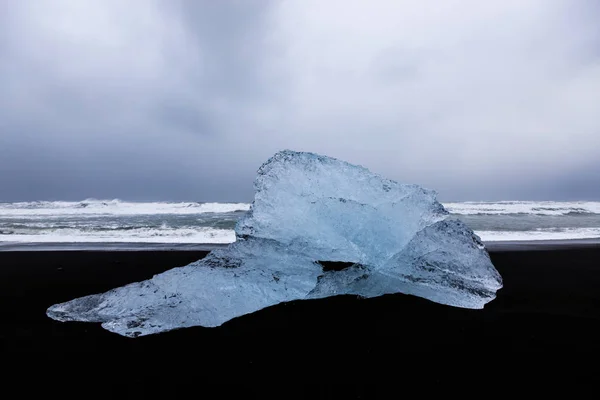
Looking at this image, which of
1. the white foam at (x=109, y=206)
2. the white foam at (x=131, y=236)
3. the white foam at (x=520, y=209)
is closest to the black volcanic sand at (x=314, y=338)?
the white foam at (x=131, y=236)

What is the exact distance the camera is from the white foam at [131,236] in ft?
33.6

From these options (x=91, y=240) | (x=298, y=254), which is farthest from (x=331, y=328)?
(x=91, y=240)

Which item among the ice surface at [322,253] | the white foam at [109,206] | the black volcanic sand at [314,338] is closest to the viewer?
the black volcanic sand at [314,338]

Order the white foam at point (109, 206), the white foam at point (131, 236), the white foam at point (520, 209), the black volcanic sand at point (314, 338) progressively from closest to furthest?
the black volcanic sand at point (314, 338) < the white foam at point (131, 236) < the white foam at point (520, 209) < the white foam at point (109, 206)

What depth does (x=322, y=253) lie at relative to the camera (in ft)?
13.0

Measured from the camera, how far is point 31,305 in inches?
150

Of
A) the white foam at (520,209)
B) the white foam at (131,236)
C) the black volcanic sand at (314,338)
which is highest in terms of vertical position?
the white foam at (520,209)

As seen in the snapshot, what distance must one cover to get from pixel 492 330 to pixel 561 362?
62 centimetres

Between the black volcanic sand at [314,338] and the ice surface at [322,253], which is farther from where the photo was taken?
the ice surface at [322,253]

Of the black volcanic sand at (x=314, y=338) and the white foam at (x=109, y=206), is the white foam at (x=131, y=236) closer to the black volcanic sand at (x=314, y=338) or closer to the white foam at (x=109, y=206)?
the black volcanic sand at (x=314, y=338)

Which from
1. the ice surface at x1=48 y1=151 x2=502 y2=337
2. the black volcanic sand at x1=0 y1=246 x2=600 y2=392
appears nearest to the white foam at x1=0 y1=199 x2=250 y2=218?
the ice surface at x1=48 y1=151 x2=502 y2=337

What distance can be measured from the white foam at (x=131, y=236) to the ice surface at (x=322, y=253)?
617cm

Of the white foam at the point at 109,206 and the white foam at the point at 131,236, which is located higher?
the white foam at the point at 109,206

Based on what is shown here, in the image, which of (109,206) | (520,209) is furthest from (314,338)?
(520,209)
